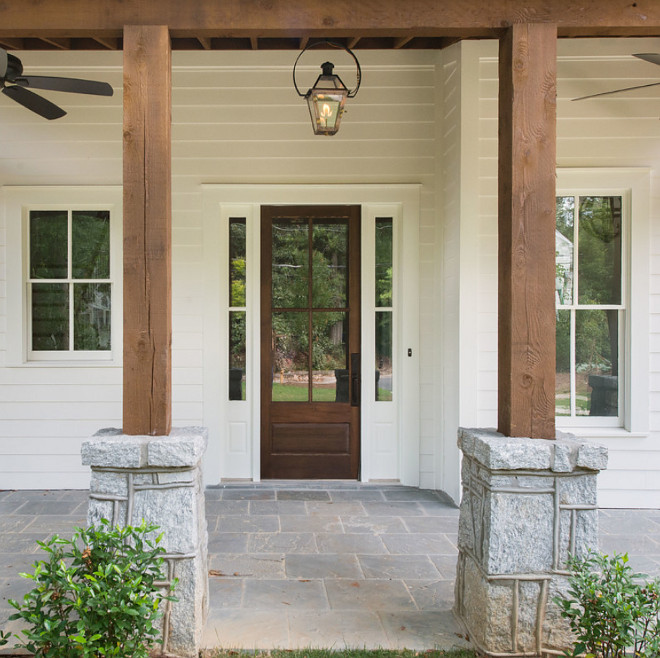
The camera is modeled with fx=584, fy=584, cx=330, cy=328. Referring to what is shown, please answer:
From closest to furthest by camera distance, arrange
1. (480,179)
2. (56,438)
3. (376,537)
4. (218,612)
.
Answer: (218,612) → (376,537) → (480,179) → (56,438)

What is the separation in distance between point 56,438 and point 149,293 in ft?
9.06

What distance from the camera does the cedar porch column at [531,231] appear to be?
2.39m

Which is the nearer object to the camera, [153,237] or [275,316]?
[153,237]

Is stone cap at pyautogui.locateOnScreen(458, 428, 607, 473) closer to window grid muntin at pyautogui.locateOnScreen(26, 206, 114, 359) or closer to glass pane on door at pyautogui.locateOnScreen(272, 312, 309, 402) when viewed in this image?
glass pane on door at pyautogui.locateOnScreen(272, 312, 309, 402)

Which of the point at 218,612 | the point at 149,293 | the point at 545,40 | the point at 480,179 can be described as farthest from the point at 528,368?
the point at 480,179

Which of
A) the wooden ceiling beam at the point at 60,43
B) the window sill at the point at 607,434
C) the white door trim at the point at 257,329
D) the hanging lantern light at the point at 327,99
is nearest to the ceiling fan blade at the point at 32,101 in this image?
the wooden ceiling beam at the point at 60,43

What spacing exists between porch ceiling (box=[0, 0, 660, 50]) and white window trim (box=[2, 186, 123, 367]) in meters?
2.18

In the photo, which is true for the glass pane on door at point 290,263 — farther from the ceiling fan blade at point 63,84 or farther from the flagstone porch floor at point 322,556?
the ceiling fan blade at point 63,84

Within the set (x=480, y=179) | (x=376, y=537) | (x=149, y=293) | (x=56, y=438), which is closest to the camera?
(x=149, y=293)

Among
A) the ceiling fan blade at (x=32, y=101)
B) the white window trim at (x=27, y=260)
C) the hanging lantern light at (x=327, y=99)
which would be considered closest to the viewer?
the ceiling fan blade at (x=32, y=101)

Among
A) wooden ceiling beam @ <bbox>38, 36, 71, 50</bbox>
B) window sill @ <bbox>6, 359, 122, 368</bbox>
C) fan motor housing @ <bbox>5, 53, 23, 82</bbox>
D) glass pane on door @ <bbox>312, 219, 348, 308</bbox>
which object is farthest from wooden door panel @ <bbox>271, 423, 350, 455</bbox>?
wooden ceiling beam @ <bbox>38, 36, 71, 50</bbox>

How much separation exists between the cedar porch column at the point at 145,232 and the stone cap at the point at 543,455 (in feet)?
4.36

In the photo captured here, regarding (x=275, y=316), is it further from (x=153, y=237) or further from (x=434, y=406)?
(x=153, y=237)

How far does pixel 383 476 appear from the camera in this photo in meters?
4.70
